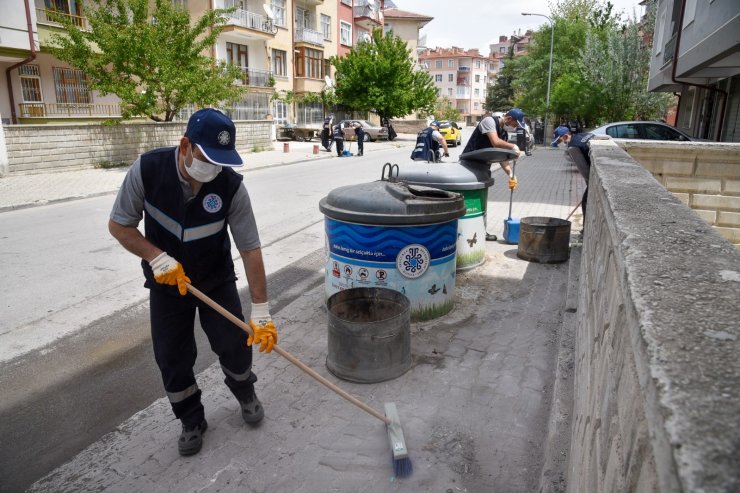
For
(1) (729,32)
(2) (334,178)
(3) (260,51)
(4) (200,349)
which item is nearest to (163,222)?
(4) (200,349)

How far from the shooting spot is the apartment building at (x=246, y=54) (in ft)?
66.1

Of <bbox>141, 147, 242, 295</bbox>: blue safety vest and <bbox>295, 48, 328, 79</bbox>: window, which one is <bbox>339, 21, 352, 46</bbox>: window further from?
<bbox>141, 147, 242, 295</bbox>: blue safety vest

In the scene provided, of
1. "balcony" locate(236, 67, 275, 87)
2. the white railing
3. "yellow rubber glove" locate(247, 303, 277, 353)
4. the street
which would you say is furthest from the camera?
"balcony" locate(236, 67, 275, 87)

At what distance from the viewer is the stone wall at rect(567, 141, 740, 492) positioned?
2.52ft

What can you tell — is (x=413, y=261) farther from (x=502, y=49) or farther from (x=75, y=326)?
(x=502, y=49)

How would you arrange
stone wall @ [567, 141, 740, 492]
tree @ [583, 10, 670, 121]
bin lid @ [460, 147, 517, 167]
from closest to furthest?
stone wall @ [567, 141, 740, 492], bin lid @ [460, 147, 517, 167], tree @ [583, 10, 670, 121]

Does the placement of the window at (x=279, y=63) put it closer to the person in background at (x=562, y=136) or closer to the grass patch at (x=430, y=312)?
the person in background at (x=562, y=136)

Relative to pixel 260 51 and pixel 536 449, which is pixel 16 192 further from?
pixel 260 51

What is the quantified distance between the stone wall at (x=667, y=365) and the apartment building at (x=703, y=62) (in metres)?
8.49

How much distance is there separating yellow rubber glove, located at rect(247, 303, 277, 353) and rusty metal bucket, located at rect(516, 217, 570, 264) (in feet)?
14.7

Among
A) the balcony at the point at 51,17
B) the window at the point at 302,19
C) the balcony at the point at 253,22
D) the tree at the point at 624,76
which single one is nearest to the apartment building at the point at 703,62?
the tree at the point at 624,76

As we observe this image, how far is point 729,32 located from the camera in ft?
28.2

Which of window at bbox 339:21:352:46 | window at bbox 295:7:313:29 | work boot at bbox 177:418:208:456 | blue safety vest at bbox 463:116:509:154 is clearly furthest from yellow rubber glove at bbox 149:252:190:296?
window at bbox 339:21:352:46

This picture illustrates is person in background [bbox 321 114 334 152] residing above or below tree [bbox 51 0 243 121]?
below
